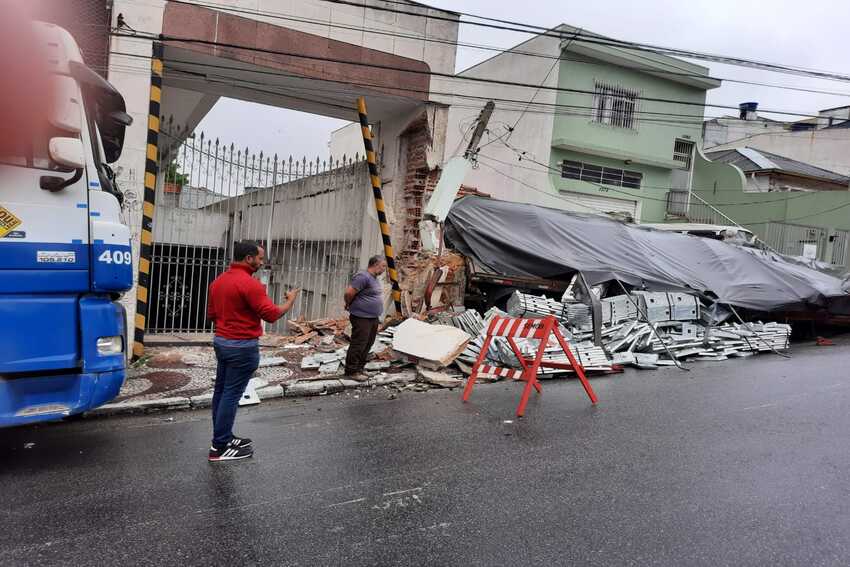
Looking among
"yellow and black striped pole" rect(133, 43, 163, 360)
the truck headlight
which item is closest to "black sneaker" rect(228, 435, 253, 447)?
the truck headlight

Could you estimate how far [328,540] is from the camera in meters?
3.29

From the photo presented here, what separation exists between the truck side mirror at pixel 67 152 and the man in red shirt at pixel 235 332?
1.27 meters

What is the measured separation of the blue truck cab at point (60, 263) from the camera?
13.4 feet

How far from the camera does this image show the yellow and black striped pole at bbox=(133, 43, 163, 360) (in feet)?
26.6

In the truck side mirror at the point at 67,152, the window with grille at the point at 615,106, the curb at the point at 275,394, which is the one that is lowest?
the curb at the point at 275,394

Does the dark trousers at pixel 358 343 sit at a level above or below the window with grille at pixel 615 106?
below

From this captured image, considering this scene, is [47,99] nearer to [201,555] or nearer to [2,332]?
[2,332]

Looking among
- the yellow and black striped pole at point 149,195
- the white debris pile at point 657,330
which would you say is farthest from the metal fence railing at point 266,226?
the white debris pile at point 657,330

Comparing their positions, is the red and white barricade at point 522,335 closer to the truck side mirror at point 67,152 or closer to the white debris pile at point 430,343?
the white debris pile at point 430,343

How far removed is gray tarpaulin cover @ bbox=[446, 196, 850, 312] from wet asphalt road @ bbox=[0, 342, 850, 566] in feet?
16.2

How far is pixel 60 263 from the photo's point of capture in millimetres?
4254

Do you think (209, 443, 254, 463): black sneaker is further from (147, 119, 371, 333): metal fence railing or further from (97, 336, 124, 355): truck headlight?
(147, 119, 371, 333): metal fence railing

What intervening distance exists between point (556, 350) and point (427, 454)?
450cm

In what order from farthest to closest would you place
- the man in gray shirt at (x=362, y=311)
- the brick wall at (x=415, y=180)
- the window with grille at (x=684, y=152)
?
1. the window with grille at (x=684, y=152)
2. the brick wall at (x=415, y=180)
3. the man in gray shirt at (x=362, y=311)
